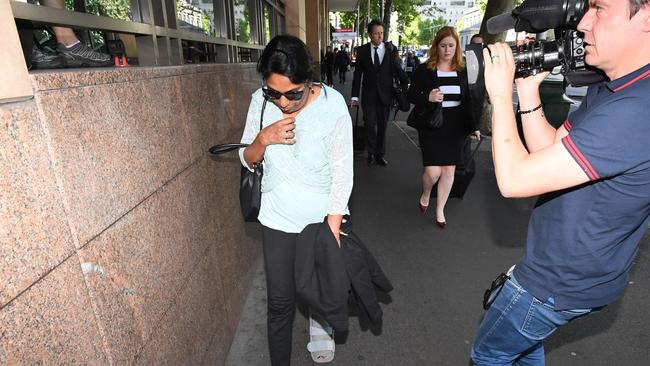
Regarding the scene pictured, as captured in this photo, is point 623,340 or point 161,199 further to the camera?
point 623,340

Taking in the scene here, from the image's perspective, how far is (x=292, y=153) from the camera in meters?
2.04

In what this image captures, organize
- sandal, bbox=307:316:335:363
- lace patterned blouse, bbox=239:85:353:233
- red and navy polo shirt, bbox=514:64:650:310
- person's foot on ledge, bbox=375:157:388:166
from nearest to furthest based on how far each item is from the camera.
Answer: red and navy polo shirt, bbox=514:64:650:310 → lace patterned blouse, bbox=239:85:353:233 → sandal, bbox=307:316:335:363 → person's foot on ledge, bbox=375:157:388:166

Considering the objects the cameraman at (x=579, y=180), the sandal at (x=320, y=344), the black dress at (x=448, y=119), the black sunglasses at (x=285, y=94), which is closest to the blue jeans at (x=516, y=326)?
the cameraman at (x=579, y=180)

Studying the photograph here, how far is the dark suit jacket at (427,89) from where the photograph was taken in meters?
4.07

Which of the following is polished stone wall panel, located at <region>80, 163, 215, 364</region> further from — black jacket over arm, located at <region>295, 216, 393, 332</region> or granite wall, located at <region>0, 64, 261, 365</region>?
black jacket over arm, located at <region>295, 216, 393, 332</region>

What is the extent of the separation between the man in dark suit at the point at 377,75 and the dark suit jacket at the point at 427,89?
6.03 feet

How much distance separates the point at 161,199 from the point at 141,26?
36.0 inches

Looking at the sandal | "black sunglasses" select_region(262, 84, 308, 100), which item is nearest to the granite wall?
"black sunglasses" select_region(262, 84, 308, 100)

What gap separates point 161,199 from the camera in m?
1.82

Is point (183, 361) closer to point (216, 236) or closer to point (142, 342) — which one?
point (142, 342)

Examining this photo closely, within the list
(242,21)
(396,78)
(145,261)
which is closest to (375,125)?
(396,78)

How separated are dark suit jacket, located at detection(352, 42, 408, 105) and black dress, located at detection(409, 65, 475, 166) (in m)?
1.95

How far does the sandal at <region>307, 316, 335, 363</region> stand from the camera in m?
2.65

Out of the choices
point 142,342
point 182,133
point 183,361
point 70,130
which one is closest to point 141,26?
point 182,133
